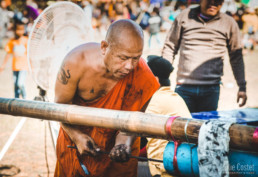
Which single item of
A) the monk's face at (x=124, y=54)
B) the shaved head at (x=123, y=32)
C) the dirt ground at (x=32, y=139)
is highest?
the shaved head at (x=123, y=32)

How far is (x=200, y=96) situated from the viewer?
112 inches

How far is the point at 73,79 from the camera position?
1646mm

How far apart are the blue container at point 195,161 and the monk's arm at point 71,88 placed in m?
0.70

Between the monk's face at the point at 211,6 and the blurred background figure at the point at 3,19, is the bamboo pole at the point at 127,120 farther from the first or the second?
the blurred background figure at the point at 3,19

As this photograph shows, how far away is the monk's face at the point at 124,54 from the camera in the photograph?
1.44 m

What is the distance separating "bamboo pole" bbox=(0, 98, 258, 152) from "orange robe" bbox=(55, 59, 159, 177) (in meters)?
0.61

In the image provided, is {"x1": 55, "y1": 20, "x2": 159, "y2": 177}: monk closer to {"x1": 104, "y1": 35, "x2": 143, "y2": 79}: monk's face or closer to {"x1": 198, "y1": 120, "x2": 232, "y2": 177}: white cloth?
{"x1": 104, "y1": 35, "x2": 143, "y2": 79}: monk's face

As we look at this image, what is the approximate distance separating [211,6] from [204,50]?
0.53 meters

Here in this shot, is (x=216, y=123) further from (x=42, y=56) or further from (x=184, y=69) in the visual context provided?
(x=42, y=56)

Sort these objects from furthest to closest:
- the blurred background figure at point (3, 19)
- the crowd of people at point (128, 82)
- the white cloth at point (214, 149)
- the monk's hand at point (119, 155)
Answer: the blurred background figure at point (3, 19)
the crowd of people at point (128, 82)
the monk's hand at point (119, 155)
the white cloth at point (214, 149)

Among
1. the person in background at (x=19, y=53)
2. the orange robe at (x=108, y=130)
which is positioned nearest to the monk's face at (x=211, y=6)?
the orange robe at (x=108, y=130)

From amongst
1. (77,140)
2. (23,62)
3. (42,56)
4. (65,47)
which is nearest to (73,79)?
(77,140)

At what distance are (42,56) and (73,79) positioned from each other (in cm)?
136

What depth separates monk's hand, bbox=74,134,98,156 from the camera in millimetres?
1597
